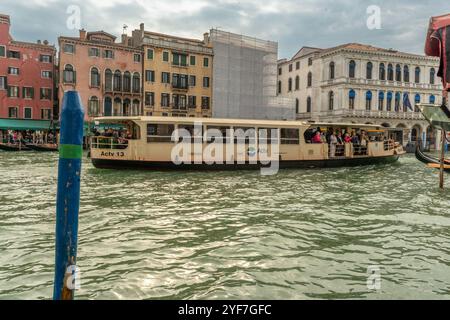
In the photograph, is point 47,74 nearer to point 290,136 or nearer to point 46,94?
point 46,94

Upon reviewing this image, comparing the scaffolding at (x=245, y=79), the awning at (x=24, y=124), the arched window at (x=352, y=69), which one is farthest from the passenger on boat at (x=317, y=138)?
the arched window at (x=352, y=69)

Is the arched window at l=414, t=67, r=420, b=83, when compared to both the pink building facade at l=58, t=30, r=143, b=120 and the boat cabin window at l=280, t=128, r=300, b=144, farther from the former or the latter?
the boat cabin window at l=280, t=128, r=300, b=144

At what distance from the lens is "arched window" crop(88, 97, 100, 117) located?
115ft

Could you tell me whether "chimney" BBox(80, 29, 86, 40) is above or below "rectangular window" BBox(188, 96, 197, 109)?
above

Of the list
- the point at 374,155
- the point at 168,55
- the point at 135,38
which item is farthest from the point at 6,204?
the point at 135,38

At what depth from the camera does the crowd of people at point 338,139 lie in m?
17.9

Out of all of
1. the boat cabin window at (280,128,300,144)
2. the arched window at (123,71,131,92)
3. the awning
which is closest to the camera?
the boat cabin window at (280,128,300,144)

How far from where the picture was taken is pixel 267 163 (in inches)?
649

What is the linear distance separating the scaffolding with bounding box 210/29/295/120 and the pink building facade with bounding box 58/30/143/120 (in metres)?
7.49

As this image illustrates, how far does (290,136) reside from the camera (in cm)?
1700

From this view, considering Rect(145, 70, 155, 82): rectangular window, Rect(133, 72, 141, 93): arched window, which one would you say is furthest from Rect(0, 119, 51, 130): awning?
Rect(145, 70, 155, 82): rectangular window

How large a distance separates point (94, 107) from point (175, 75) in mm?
8099

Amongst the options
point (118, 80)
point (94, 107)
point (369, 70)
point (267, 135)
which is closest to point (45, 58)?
point (94, 107)

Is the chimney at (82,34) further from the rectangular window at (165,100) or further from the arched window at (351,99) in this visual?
the arched window at (351,99)
